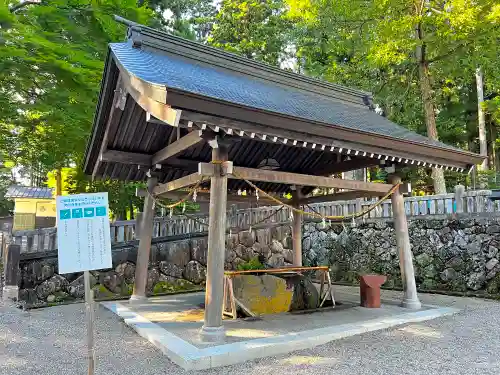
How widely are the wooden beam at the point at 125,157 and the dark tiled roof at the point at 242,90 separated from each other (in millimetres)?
1798

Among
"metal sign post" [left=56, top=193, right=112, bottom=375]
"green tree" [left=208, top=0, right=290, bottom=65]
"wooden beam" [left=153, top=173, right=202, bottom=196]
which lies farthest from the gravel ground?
"green tree" [left=208, top=0, right=290, bottom=65]

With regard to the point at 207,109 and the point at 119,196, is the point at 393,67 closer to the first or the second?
the point at 119,196

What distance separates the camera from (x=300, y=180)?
5.71 metres

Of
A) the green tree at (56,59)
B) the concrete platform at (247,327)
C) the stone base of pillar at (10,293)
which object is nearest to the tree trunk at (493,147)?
the concrete platform at (247,327)

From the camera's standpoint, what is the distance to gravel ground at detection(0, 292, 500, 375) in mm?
3994

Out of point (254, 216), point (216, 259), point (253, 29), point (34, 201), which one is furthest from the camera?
point (34, 201)

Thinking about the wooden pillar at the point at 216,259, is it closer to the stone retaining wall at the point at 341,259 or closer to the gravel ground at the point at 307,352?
the gravel ground at the point at 307,352

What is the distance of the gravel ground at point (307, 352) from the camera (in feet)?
13.1

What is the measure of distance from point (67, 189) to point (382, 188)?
11683 millimetres

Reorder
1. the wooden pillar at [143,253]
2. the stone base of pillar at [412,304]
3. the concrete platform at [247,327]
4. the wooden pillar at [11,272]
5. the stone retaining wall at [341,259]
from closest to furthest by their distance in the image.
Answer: the concrete platform at [247,327], the stone base of pillar at [412,304], the wooden pillar at [143,253], the wooden pillar at [11,272], the stone retaining wall at [341,259]

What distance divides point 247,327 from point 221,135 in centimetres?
283

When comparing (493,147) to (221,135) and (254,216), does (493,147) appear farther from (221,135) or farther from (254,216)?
(221,135)

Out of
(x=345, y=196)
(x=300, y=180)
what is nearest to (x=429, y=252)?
(x=345, y=196)

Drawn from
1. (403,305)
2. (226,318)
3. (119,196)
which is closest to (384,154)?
(403,305)
